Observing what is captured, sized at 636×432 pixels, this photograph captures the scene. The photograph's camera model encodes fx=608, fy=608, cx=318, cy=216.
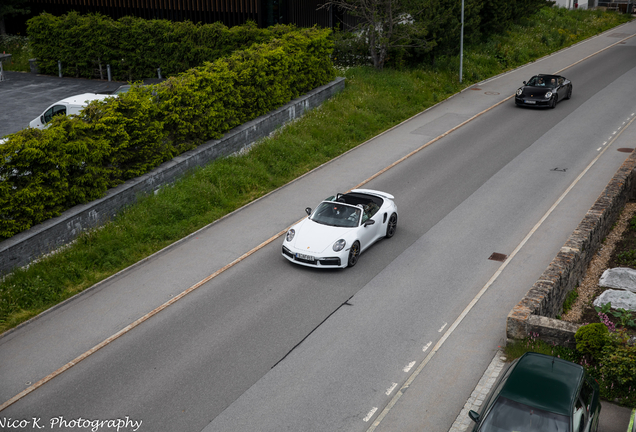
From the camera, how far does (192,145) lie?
20.5 m

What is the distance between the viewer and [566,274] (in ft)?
45.2

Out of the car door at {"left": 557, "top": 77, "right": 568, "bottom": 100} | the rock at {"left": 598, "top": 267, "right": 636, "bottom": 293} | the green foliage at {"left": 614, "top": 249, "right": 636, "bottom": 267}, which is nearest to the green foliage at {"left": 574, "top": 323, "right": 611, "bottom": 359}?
the rock at {"left": 598, "top": 267, "right": 636, "bottom": 293}

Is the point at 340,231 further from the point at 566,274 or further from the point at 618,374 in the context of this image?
the point at 618,374

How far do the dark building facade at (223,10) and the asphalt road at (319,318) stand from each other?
14.2m

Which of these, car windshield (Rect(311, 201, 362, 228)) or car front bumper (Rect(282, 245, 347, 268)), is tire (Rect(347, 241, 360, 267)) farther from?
car windshield (Rect(311, 201, 362, 228))

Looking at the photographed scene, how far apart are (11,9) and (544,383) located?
38360 mm

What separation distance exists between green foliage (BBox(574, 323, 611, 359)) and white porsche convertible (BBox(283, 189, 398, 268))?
5775 millimetres

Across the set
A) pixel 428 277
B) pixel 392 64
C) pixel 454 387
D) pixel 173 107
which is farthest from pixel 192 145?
pixel 392 64

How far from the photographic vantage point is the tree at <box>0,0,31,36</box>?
121 ft

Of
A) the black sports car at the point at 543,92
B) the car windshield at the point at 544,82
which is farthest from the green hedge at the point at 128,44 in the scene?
the car windshield at the point at 544,82

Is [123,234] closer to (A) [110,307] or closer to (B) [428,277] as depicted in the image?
(A) [110,307]

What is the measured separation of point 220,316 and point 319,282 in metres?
2.65

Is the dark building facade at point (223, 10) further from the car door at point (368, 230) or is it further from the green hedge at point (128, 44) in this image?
the car door at point (368, 230)

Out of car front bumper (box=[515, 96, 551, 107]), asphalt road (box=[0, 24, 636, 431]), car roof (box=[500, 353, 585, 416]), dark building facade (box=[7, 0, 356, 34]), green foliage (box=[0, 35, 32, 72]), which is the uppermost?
dark building facade (box=[7, 0, 356, 34])
